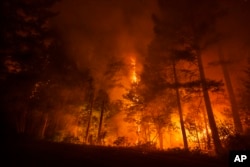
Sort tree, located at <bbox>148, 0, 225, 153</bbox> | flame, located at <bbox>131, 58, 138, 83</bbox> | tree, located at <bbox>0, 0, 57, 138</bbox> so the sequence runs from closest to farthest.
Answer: tree, located at <bbox>148, 0, 225, 153</bbox> < tree, located at <bbox>0, 0, 57, 138</bbox> < flame, located at <bbox>131, 58, 138, 83</bbox>

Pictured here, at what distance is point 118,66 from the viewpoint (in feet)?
102

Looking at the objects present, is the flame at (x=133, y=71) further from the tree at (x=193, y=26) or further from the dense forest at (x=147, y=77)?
the tree at (x=193, y=26)

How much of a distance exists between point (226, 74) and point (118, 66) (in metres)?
13.1

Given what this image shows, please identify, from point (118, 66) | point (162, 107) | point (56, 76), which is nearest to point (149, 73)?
point (162, 107)

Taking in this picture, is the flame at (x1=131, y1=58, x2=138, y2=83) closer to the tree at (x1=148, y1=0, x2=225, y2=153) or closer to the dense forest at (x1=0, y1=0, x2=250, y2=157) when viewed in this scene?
the dense forest at (x1=0, y1=0, x2=250, y2=157)

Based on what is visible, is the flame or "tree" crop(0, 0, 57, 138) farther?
the flame

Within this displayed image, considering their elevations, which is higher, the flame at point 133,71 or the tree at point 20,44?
the flame at point 133,71

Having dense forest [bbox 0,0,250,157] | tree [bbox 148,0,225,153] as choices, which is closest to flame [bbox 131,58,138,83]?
dense forest [bbox 0,0,250,157]

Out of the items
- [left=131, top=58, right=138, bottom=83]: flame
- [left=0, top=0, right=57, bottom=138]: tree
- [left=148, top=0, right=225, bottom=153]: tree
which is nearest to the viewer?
[left=148, top=0, right=225, bottom=153]: tree

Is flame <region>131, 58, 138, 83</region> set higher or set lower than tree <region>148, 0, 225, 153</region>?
higher

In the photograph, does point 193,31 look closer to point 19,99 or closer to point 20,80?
point 20,80

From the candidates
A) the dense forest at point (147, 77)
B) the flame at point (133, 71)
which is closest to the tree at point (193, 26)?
the dense forest at point (147, 77)

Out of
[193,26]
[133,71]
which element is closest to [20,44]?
[193,26]

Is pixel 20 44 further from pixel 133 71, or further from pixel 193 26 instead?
pixel 133 71
